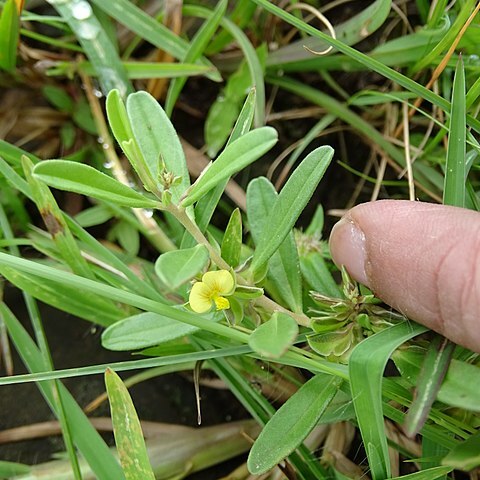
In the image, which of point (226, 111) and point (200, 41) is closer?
point (200, 41)

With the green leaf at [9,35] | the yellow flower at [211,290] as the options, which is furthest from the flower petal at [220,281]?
the green leaf at [9,35]

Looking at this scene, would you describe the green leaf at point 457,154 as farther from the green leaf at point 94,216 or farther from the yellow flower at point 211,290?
the green leaf at point 94,216

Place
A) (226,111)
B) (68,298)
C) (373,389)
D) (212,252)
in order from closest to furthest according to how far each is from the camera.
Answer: (373,389) → (212,252) → (68,298) → (226,111)

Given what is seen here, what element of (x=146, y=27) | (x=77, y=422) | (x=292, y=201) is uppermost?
(x=146, y=27)

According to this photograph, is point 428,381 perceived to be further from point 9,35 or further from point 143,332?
point 9,35

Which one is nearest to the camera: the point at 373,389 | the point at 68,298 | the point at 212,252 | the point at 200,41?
the point at 373,389

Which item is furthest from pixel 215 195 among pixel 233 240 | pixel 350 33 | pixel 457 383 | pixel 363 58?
pixel 350 33
